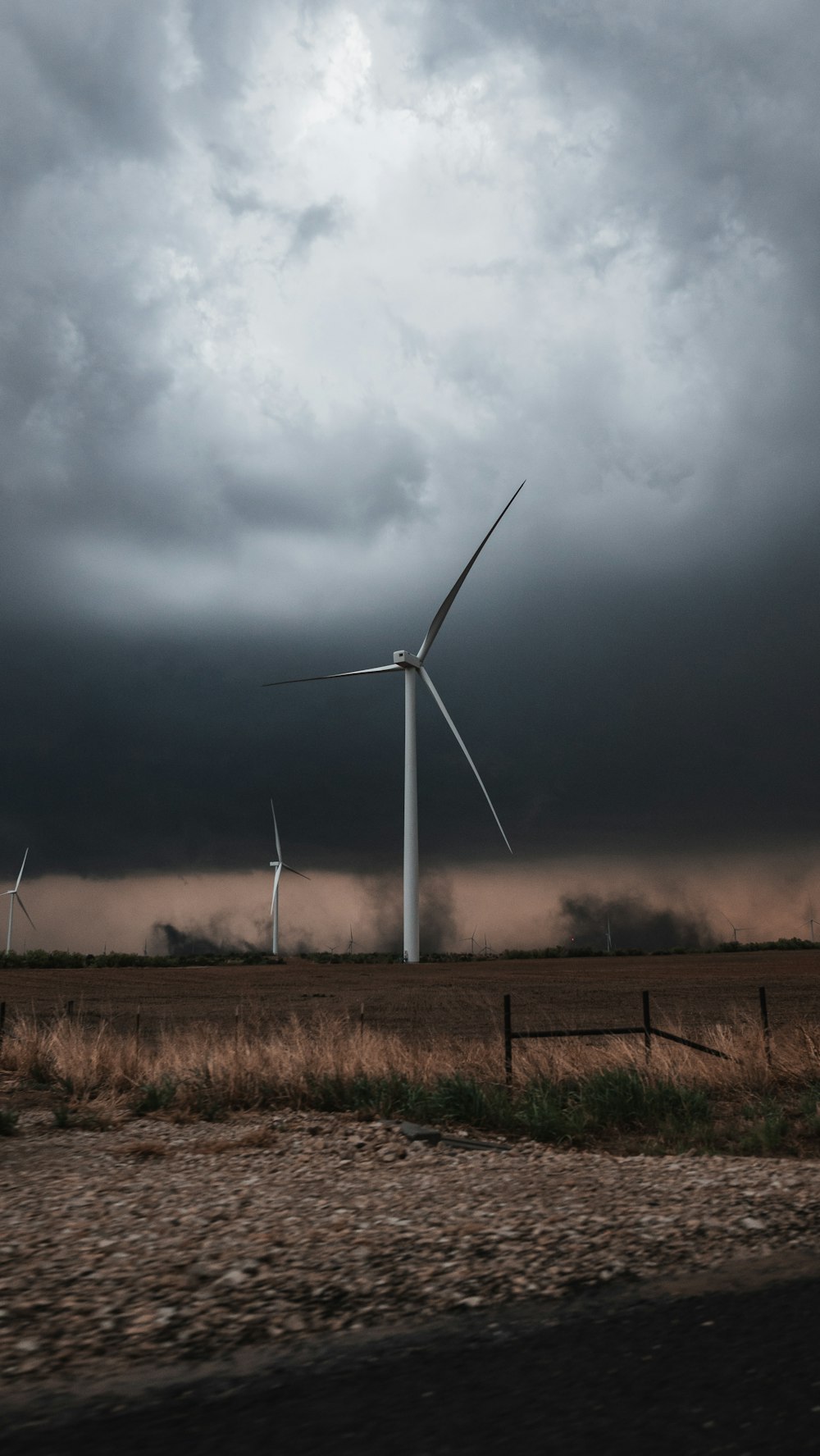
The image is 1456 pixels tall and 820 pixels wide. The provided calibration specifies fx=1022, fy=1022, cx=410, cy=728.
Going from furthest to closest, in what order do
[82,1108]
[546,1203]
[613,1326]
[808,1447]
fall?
[82,1108] → [546,1203] → [613,1326] → [808,1447]

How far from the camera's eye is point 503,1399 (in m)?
4.79

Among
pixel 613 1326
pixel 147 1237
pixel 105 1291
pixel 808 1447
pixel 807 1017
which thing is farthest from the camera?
pixel 807 1017

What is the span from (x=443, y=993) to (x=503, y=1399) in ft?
152

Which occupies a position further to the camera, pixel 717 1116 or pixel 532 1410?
pixel 717 1116

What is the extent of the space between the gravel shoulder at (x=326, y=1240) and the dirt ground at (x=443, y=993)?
14.2 meters

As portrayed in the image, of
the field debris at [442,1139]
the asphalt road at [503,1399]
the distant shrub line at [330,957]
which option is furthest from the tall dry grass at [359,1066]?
the distant shrub line at [330,957]

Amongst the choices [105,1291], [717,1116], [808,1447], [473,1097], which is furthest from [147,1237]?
[717,1116]

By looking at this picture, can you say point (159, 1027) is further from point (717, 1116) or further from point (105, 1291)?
point (105, 1291)

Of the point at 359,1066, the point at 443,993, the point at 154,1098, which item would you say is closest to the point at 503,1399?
the point at 154,1098

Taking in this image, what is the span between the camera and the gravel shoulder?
5977 mm

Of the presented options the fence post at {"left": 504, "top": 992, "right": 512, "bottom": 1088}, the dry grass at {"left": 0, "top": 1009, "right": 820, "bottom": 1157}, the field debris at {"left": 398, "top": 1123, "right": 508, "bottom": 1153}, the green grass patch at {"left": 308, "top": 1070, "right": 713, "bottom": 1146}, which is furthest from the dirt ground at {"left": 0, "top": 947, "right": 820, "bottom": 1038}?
the field debris at {"left": 398, "top": 1123, "right": 508, "bottom": 1153}

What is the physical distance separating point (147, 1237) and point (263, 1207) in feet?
4.54

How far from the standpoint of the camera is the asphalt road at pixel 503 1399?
14.3ft

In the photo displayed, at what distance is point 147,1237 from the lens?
7844 millimetres
